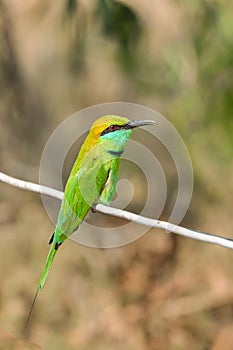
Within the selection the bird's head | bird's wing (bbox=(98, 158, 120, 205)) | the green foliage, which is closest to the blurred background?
the green foliage

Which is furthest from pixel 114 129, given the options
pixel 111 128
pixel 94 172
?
pixel 94 172

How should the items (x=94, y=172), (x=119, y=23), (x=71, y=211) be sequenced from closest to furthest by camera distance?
1. (x=71, y=211)
2. (x=94, y=172)
3. (x=119, y=23)

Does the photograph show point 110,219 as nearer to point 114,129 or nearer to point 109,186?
point 109,186

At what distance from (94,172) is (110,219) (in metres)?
2.39

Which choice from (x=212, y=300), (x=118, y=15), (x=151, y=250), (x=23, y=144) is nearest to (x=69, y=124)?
(x=23, y=144)

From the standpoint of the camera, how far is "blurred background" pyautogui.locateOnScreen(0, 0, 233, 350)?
4.42 metres

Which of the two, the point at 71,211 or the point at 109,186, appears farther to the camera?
the point at 109,186

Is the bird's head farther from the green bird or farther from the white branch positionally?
the white branch

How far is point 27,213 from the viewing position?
484cm

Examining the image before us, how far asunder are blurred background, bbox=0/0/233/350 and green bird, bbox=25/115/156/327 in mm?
1169

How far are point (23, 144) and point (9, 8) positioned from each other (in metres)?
0.83

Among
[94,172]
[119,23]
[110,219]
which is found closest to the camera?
[94,172]

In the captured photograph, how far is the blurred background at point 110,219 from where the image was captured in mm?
4418

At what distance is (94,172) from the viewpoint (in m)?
2.68
